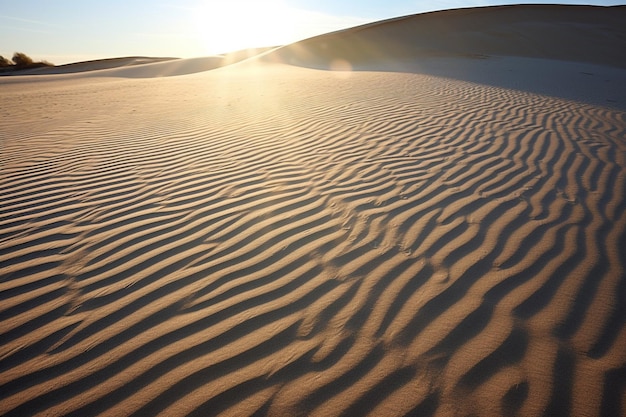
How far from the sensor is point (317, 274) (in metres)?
2.14

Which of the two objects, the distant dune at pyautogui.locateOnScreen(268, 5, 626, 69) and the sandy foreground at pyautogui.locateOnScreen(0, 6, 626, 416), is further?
the distant dune at pyautogui.locateOnScreen(268, 5, 626, 69)

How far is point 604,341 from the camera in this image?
1696 millimetres

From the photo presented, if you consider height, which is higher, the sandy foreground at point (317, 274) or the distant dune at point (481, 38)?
the distant dune at point (481, 38)

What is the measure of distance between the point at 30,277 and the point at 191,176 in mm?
1768

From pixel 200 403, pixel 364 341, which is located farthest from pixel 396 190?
pixel 200 403

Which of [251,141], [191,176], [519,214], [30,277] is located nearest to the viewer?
[30,277]

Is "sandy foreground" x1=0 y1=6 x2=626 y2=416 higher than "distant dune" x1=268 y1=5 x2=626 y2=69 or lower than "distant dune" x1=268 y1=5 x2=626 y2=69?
lower

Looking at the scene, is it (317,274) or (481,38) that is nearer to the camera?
(317,274)

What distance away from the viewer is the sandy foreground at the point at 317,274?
1495 millimetres

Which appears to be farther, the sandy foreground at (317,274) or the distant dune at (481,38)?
the distant dune at (481,38)

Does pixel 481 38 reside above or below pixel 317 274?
above

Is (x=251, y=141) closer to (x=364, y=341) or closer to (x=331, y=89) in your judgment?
(x=364, y=341)

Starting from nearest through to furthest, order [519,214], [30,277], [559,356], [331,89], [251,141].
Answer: [559,356], [30,277], [519,214], [251,141], [331,89]

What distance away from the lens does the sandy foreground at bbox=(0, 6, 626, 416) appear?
1.50 metres
